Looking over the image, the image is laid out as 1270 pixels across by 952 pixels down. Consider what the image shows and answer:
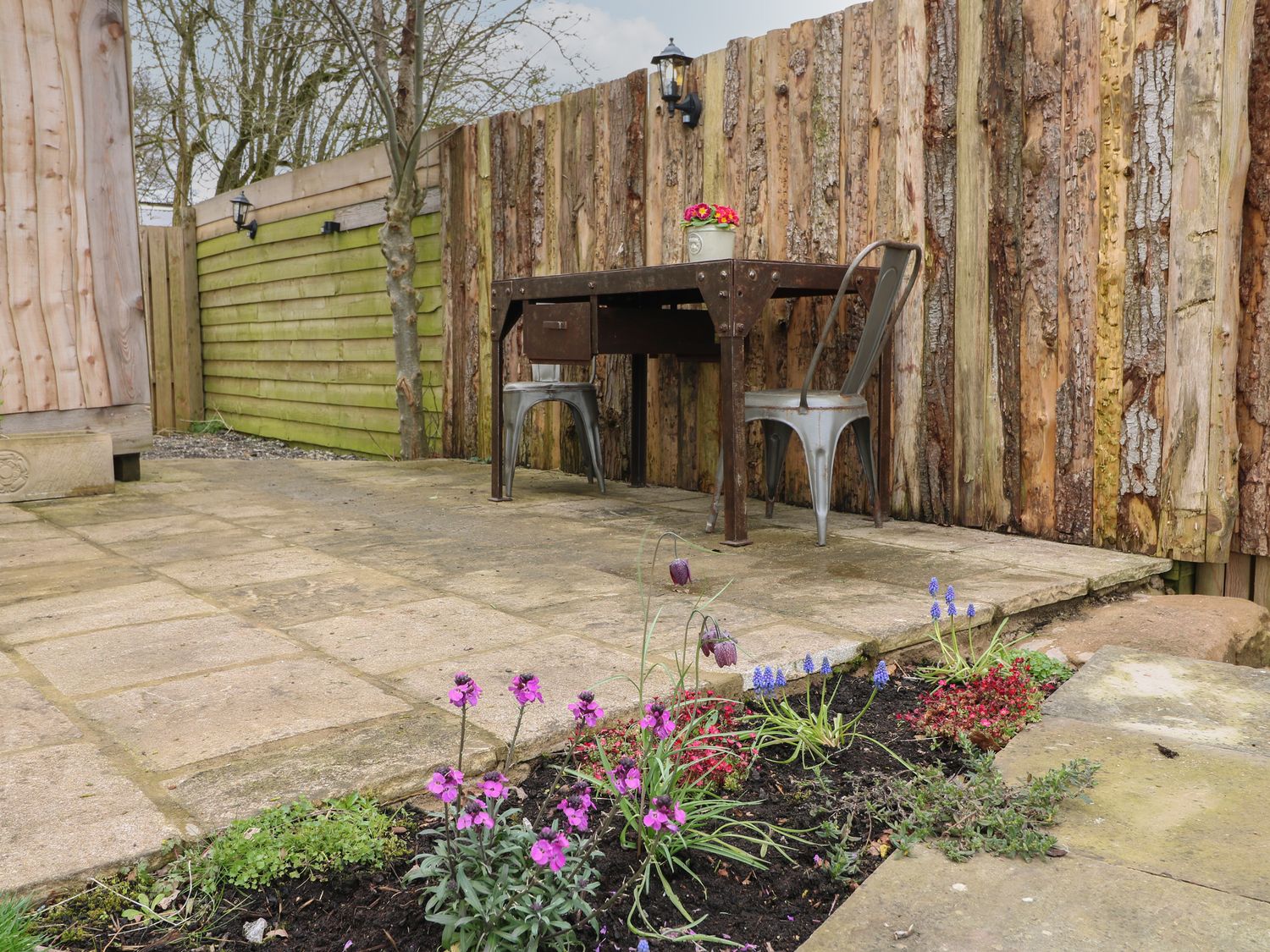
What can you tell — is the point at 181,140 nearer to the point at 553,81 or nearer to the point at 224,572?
the point at 553,81

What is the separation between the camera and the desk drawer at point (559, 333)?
157 inches

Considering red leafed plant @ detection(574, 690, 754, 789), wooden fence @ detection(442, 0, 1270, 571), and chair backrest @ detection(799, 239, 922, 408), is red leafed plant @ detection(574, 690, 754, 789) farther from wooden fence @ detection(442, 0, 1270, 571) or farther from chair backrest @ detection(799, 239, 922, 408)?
wooden fence @ detection(442, 0, 1270, 571)

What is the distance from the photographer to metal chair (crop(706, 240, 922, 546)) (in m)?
3.40

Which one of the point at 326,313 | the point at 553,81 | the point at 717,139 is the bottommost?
the point at 326,313

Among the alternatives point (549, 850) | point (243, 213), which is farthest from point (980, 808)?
point (243, 213)

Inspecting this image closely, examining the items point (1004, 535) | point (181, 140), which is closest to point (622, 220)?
point (1004, 535)

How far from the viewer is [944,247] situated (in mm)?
3664

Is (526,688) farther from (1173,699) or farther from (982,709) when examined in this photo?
(1173,699)

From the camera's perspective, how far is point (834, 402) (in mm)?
3428

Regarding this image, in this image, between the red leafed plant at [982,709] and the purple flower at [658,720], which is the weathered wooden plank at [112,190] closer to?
the red leafed plant at [982,709]

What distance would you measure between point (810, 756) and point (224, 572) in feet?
6.36

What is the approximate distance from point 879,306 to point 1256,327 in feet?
3.40

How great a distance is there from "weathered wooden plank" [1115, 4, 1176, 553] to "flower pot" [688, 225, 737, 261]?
4.09 ft

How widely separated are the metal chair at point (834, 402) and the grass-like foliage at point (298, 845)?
218 cm
